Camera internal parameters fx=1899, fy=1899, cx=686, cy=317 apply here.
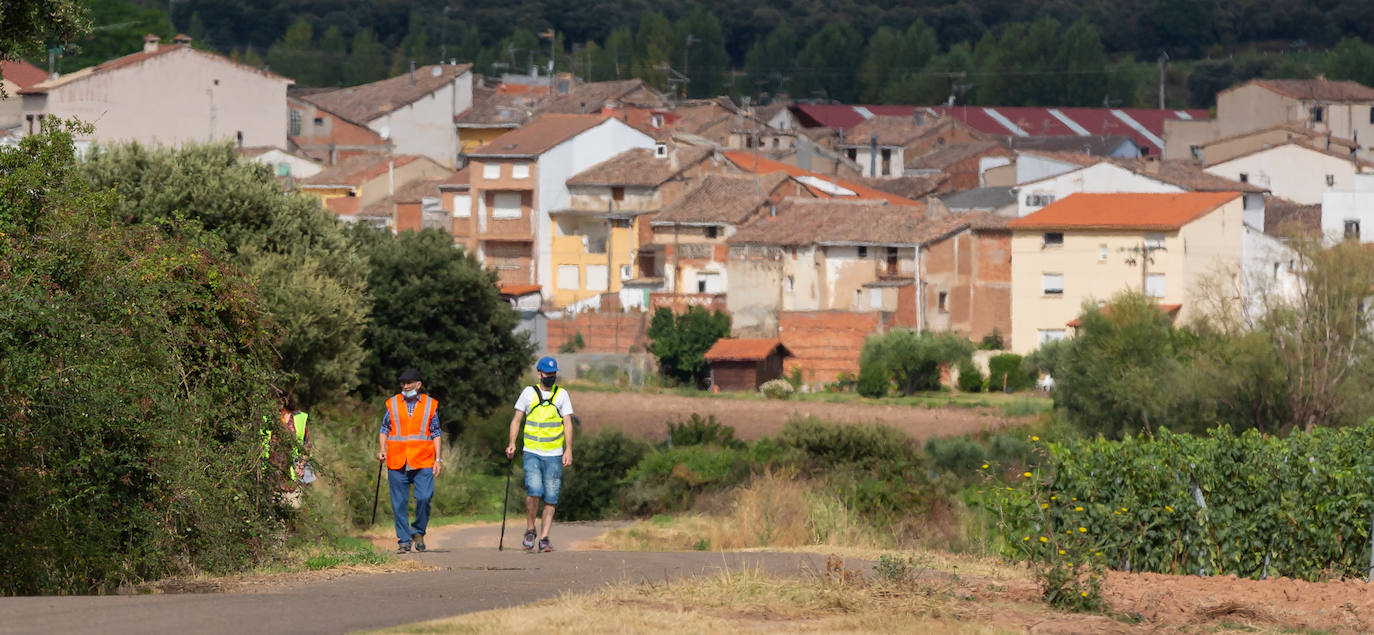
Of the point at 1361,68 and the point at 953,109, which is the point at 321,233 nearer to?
the point at 953,109

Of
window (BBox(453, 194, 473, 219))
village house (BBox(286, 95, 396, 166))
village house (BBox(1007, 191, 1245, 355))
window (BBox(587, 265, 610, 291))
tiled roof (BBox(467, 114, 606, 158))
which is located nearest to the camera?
village house (BBox(1007, 191, 1245, 355))

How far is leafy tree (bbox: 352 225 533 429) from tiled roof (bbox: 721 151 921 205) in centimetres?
3898

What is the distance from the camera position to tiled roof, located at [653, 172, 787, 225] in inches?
2904

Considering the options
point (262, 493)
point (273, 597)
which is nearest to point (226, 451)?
point (262, 493)

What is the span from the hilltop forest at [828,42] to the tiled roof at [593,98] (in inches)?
946

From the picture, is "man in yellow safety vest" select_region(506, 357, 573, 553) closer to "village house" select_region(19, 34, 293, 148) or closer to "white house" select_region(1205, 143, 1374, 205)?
"village house" select_region(19, 34, 293, 148)

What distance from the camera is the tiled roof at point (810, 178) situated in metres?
81.0

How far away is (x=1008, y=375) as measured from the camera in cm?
6138

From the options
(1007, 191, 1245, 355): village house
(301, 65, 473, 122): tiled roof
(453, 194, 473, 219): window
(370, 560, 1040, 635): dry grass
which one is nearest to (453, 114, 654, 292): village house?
(453, 194, 473, 219): window

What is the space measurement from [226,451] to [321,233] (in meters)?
14.9

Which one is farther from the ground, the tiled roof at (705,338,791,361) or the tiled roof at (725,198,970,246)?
the tiled roof at (725,198,970,246)

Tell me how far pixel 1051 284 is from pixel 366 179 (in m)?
35.8

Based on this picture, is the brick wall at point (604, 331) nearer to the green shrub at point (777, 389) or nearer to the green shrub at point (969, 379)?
the green shrub at point (777, 389)

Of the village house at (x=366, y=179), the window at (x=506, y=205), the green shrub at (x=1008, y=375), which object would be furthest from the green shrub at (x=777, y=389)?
the village house at (x=366, y=179)
